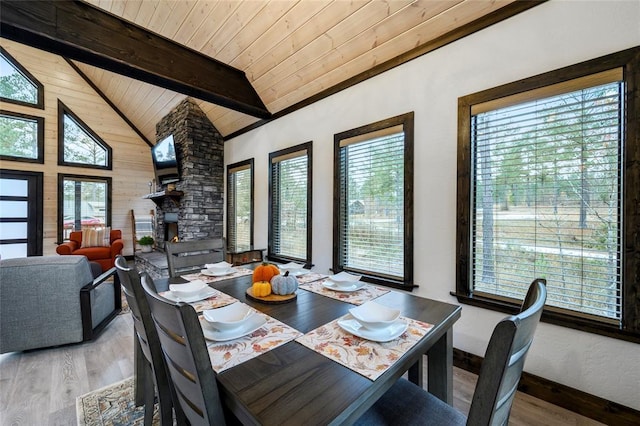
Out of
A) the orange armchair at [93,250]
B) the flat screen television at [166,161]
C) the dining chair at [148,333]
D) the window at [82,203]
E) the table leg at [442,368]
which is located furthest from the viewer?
the window at [82,203]

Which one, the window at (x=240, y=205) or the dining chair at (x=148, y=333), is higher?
the window at (x=240, y=205)

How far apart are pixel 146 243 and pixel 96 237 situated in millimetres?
958

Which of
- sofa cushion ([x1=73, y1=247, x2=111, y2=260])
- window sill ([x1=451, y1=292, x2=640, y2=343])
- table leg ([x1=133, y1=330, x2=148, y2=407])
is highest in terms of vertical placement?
window sill ([x1=451, y1=292, x2=640, y2=343])

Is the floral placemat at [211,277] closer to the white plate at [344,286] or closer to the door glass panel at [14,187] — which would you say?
the white plate at [344,286]

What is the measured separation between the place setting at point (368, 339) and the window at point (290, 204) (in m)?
2.26

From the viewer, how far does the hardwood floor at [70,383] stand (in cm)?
163

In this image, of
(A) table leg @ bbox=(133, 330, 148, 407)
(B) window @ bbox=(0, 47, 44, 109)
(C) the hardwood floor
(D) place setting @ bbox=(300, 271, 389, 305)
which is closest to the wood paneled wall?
(B) window @ bbox=(0, 47, 44, 109)

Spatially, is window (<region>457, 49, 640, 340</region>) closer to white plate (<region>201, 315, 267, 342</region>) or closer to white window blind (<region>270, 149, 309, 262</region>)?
white plate (<region>201, 315, 267, 342</region>)

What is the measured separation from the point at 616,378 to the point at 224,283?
2460mm

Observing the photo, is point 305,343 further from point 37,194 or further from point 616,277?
point 37,194

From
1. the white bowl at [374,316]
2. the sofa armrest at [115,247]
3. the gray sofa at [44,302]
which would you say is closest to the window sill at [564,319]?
the white bowl at [374,316]

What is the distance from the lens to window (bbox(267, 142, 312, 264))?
348 centimetres

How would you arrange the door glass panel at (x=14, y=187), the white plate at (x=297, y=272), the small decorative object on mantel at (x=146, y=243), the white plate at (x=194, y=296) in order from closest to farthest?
the white plate at (x=194, y=296) → the white plate at (x=297, y=272) → the door glass panel at (x=14, y=187) → the small decorative object on mantel at (x=146, y=243)

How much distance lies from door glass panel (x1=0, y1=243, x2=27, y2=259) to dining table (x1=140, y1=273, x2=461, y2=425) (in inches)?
276
